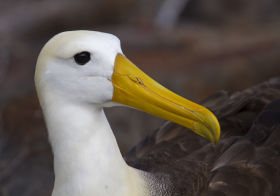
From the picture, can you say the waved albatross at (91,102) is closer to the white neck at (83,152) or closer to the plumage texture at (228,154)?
the white neck at (83,152)

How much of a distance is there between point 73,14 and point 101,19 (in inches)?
18.8

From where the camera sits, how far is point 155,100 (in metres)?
2.42

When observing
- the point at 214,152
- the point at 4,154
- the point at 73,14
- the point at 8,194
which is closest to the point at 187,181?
the point at 214,152

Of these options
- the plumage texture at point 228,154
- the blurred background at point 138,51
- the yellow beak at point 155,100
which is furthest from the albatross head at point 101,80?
the blurred background at point 138,51

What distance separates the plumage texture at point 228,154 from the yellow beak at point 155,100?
519mm

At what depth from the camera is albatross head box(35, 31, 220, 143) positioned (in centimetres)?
237

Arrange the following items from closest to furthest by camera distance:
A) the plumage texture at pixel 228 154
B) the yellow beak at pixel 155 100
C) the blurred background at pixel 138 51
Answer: the yellow beak at pixel 155 100 < the plumage texture at pixel 228 154 < the blurred background at pixel 138 51

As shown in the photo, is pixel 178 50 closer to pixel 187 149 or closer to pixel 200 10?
pixel 200 10

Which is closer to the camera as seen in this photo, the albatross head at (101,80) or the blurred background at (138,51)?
the albatross head at (101,80)

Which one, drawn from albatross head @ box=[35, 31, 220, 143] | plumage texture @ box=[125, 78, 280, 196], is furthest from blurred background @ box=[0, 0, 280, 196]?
albatross head @ box=[35, 31, 220, 143]

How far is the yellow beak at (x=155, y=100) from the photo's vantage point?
92.7 inches

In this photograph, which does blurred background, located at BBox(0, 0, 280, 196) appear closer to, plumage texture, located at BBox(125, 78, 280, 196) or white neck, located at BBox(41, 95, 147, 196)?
plumage texture, located at BBox(125, 78, 280, 196)

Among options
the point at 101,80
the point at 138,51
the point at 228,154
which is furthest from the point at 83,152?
the point at 138,51

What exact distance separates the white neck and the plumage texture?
0.36 meters
